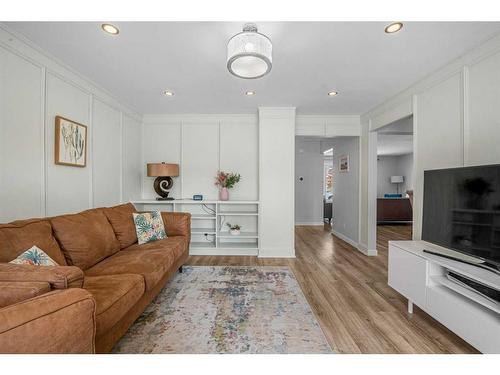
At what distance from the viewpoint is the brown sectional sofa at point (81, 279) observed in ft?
2.50

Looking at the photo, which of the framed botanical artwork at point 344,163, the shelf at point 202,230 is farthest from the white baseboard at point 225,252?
the framed botanical artwork at point 344,163

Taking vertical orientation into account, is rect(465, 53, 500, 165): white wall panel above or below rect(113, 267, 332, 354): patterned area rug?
above

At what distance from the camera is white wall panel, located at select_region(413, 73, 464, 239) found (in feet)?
6.88

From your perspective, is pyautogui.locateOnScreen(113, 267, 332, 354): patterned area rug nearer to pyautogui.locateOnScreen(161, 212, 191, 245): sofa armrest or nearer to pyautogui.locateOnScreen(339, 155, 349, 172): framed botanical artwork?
pyautogui.locateOnScreen(161, 212, 191, 245): sofa armrest

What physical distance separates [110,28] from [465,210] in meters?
3.03

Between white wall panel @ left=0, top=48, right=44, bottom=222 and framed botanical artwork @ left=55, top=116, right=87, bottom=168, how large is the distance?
0.60ft

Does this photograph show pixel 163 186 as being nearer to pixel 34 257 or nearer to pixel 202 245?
pixel 202 245

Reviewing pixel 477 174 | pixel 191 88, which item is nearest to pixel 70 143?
pixel 191 88

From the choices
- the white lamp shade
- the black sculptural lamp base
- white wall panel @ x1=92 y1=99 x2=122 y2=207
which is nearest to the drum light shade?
the black sculptural lamp base

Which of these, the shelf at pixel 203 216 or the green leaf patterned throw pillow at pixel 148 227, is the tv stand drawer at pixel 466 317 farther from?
the shelf at pixel 203 216

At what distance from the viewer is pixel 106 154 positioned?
10.1ft

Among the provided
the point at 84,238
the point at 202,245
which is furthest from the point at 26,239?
the point at 202,245

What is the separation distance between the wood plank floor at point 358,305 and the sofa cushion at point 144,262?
114 centimetres
